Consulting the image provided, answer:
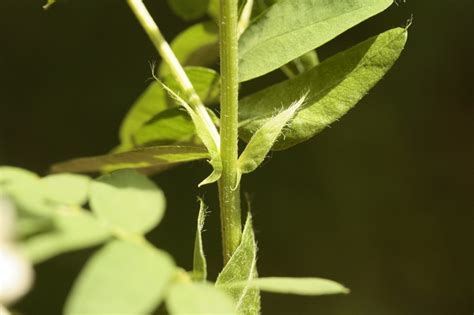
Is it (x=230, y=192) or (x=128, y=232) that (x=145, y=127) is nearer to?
(x=230, y=192)

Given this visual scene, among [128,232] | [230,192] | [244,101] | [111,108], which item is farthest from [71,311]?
[111,108]

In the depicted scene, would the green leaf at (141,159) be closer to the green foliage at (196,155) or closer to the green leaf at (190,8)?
the green foliage at (196,155)

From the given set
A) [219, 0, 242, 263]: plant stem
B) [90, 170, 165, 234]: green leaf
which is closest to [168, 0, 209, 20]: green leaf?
[219, 0, 242, 263]: plant stem

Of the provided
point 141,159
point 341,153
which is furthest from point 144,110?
point 341,153

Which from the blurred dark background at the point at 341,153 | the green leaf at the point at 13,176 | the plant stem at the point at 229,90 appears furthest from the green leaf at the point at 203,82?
the blurred dark background at the point at 341,153

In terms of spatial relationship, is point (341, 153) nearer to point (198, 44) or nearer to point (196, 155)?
point (198, 44)

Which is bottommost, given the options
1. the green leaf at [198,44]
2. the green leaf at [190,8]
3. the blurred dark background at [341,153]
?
the blurred dark background at [341,153]
